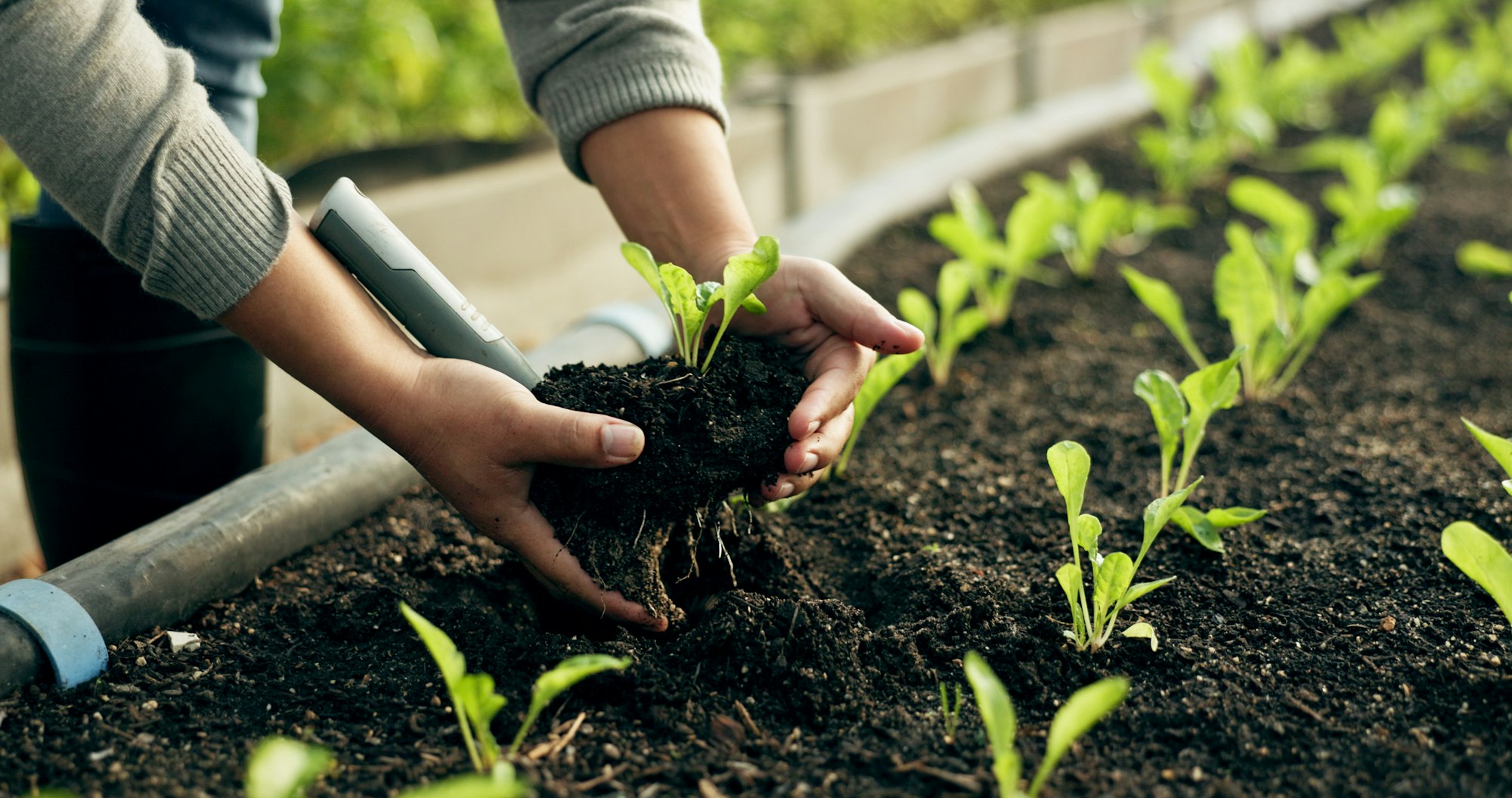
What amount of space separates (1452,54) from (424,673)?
4717 millimetres

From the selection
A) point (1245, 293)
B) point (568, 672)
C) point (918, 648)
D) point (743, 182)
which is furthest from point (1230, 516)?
point (743, 182)

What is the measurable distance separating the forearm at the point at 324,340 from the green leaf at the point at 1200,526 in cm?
95

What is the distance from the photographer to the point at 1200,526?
4.88ft

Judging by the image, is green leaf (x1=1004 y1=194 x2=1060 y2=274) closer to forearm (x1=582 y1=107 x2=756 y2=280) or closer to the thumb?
forearm (x1=582 y1=107 x2=756 y2=280)

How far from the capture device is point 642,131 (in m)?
1.56

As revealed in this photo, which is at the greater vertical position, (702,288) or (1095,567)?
(702,288)

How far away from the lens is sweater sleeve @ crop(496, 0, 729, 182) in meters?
1.53

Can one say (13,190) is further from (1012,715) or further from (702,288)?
(1012,715)

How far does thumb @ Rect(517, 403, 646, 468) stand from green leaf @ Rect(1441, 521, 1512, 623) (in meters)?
0.83

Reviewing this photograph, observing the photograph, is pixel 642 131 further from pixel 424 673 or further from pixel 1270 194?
pixel 1270 194

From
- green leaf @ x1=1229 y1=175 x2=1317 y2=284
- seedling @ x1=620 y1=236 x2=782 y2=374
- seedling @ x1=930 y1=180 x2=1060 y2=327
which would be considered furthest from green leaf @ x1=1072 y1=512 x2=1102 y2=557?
green leaf @ x1=1229 y1=175 x2=1317 y2=284

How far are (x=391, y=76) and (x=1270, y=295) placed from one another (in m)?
2.08

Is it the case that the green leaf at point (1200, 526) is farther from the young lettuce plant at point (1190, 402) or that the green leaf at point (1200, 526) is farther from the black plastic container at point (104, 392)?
the black plastic container at point (104, 392)

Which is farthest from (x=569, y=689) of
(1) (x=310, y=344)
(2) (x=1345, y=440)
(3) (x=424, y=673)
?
(2) (x=1345, y=440)
